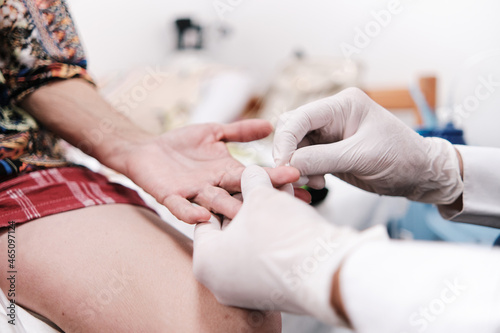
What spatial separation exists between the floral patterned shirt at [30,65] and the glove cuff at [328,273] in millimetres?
520

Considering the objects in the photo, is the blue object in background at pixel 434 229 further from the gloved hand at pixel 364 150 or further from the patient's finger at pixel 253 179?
the patient's finger at pixel 253 179

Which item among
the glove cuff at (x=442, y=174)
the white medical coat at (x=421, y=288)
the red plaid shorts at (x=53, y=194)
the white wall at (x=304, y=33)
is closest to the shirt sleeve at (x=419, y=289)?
the white medical coat at (x=421, y=288)

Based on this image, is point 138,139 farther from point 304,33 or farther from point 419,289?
point 304,33

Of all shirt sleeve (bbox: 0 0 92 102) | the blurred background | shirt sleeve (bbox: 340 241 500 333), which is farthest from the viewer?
the blurred background

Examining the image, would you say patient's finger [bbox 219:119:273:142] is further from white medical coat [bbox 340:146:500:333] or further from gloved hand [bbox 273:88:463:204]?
white medical coat [bbox 340:146:500:333]

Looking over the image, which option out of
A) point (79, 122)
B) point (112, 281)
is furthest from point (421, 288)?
point (79, 122)

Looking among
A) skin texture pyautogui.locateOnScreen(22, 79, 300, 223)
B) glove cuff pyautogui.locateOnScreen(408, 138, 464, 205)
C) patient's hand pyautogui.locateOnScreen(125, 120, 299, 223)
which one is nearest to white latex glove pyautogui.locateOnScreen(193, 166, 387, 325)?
patient's hand pyautogui.locateOnScreen(125, 120, 299, 223)

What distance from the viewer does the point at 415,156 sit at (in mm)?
619

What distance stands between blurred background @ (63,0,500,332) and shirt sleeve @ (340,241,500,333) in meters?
0.66

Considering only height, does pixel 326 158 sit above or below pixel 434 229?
above

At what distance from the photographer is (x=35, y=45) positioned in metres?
0.71

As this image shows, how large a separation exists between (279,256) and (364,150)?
28 cm

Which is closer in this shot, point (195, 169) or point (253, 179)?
point (253, 179)

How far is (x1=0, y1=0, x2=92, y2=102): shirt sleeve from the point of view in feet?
2.24
